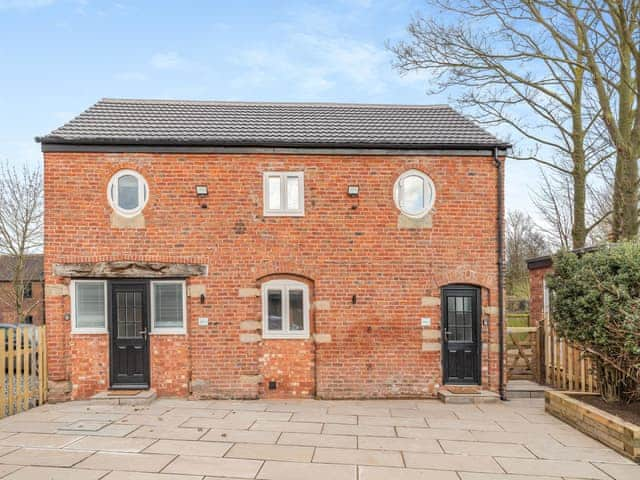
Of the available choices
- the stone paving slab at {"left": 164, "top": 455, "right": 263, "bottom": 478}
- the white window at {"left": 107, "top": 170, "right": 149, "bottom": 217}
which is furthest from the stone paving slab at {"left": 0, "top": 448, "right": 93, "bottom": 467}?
the white window at {"left": 107, "top": 170, "right": 149, "bottom": 217}

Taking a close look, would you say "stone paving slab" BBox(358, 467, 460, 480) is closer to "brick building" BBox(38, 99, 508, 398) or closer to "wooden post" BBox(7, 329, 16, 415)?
"brick building" BBox(38, 99, 508, 398)

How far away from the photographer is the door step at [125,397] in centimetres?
785

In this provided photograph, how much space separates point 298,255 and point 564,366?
620 centimetres

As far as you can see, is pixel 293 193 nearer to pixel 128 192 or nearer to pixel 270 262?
pixel 270 262

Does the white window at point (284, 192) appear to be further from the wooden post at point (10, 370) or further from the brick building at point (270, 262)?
the wooden post at point (10, 370)

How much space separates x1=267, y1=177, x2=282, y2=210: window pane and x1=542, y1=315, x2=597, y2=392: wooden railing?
6142 millimetres

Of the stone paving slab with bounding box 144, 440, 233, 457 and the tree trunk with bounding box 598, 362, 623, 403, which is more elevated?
the tree trunk with bounding box 598, 362, 623, 403

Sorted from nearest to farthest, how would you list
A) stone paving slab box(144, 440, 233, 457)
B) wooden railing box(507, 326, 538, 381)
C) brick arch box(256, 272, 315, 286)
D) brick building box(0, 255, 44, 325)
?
1. stone paving slab box(144, 440, 233, 457)
2. brick arch box(256, 272, 315, 286)
3. wooden railing box(507, 326, 538, 381)
4. brick building box(0, 255, 44, 325)

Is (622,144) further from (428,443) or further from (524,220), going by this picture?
(524,220)

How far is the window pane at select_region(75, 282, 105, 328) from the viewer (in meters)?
8.43

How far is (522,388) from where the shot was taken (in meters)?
8.98

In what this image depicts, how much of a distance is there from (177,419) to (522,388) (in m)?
7.11

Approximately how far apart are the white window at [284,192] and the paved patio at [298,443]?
397cm

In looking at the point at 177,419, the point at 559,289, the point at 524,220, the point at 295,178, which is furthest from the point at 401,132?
the point at 524,220
